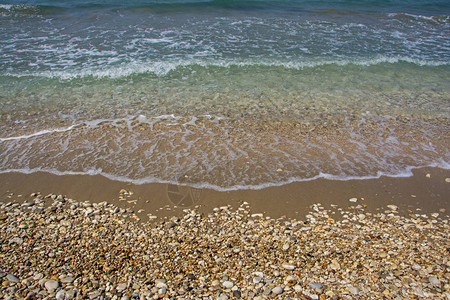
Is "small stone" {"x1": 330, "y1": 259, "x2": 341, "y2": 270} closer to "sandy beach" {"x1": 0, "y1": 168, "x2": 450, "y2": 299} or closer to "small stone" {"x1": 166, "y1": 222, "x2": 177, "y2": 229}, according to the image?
"sandy beach" {"x1": 0, "y1": 168, "x2": 450, "y2": 299}

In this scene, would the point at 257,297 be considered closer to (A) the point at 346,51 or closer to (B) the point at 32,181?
(B) the point at 32,181

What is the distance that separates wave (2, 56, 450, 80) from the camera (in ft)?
34.6

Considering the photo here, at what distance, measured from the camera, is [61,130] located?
726 centimetres

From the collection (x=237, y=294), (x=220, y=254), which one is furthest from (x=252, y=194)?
(x=237, y=294)

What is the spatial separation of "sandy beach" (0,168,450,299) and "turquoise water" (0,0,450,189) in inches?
19.8

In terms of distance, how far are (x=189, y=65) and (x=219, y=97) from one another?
10.3 feet

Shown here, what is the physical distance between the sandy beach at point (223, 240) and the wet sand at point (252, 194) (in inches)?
0.7

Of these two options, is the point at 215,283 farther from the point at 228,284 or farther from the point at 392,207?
the point at 392,207

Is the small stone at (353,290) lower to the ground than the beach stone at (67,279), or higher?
lower

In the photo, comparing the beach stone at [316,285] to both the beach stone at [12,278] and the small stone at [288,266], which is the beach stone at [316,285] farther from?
the beach stone at [12,278]

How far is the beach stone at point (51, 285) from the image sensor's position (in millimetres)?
3605

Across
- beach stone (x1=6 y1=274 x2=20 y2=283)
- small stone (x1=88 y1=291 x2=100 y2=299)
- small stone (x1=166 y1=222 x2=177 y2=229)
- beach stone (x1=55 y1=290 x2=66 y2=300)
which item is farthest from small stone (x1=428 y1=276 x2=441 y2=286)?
beach stone (x1=6 y1=274 x2=20 y2=283)

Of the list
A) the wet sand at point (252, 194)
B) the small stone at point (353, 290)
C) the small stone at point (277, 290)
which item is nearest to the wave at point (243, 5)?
the wet sand at point (252, 194)

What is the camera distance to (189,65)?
11.5 meters
